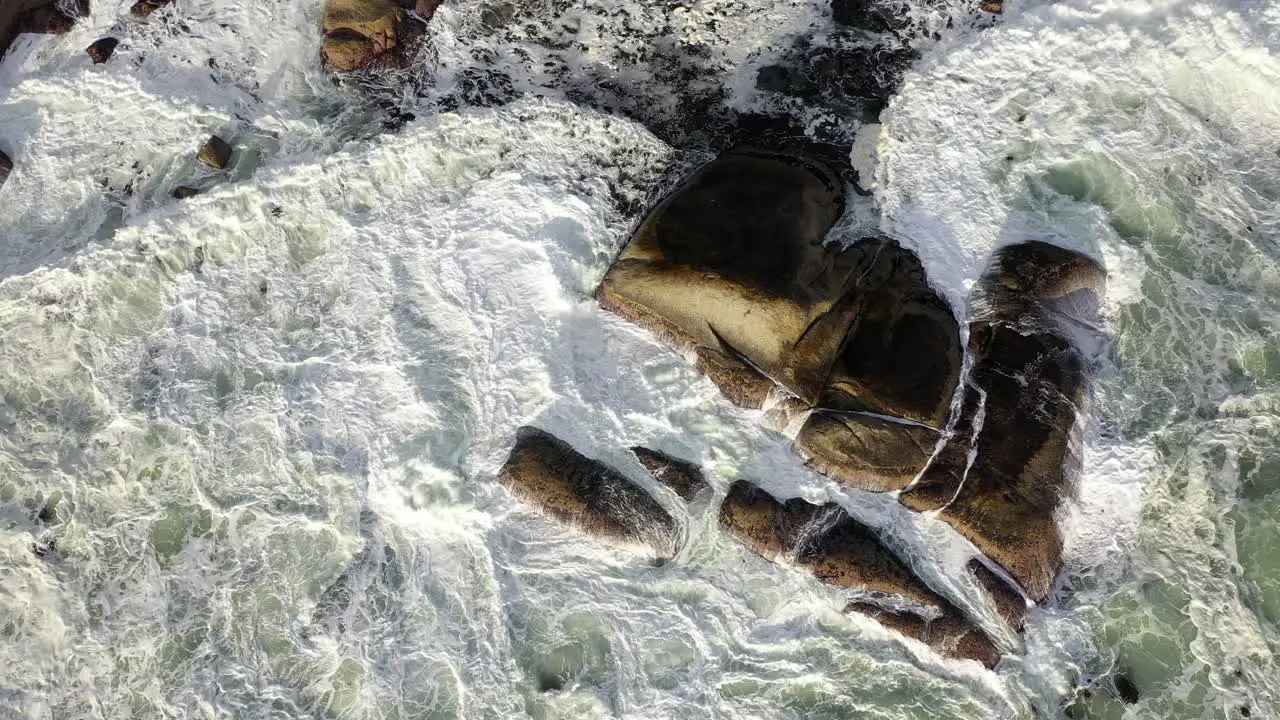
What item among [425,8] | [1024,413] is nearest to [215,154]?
[425,8]

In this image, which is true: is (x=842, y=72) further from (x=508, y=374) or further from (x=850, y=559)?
(x=850, y=559)

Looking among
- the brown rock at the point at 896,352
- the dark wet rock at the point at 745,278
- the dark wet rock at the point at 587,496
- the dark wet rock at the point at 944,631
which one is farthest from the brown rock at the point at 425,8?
the dark wet rock at the point at 944,631

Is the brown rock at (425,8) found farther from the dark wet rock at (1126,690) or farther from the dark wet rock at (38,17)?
the dark wet rock at (1126,690)

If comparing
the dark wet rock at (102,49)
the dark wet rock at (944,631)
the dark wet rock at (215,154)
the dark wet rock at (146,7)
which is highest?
the dark wet rock at (146,7)

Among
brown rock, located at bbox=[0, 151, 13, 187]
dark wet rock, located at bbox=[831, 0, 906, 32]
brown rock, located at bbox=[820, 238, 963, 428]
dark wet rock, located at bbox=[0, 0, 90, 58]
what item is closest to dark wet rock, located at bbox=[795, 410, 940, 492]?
brown rock, located at bbox=[820, 238, 963, 428]

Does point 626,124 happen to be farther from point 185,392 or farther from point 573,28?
point 185,392

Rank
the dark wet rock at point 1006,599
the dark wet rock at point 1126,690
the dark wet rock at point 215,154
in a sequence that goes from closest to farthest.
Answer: the dark wet rock at point 1126,690 → the dark wet rock at point 1006,599 → the dark wet rock at point 215,154

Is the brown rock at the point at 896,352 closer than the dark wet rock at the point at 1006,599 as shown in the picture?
No
